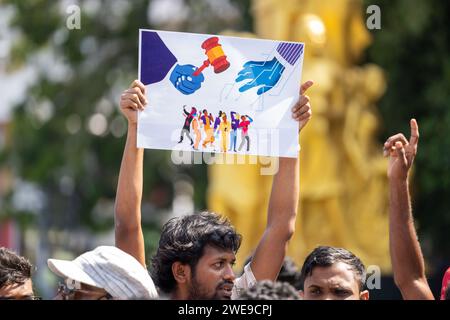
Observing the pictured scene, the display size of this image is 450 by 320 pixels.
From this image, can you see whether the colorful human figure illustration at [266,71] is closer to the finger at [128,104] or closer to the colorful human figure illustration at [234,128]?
the colorful human figure illustration at [234,128]

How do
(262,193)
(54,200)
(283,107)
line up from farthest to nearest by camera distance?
(54,200)
(262,193)
(283,107)

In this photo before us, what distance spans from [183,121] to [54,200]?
1560 centimetres

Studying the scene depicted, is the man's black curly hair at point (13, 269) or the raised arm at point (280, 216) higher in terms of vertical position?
the raised arm at point (280, 216)

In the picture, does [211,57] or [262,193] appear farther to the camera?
[262,193]

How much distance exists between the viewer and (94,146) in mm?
19359

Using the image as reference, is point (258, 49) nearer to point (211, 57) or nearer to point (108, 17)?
point (211, 57)

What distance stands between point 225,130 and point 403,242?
3.00 feet

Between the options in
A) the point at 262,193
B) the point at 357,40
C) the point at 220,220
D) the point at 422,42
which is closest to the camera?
the point at 220,220

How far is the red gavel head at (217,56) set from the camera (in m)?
5.50

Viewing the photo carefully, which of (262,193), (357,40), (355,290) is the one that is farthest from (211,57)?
(357,40)

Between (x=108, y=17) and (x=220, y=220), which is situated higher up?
(x=108, y=17)

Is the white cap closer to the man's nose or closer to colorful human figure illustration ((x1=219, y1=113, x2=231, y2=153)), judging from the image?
the man's nose

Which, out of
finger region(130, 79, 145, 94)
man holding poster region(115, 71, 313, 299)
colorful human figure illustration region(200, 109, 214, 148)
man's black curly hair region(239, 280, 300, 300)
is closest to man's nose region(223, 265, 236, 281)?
man holding poster region(115, 71, 313, 299)

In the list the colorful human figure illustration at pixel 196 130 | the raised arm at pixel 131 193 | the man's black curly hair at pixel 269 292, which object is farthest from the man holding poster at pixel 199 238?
the man's black curly hair at pixel 269 292
